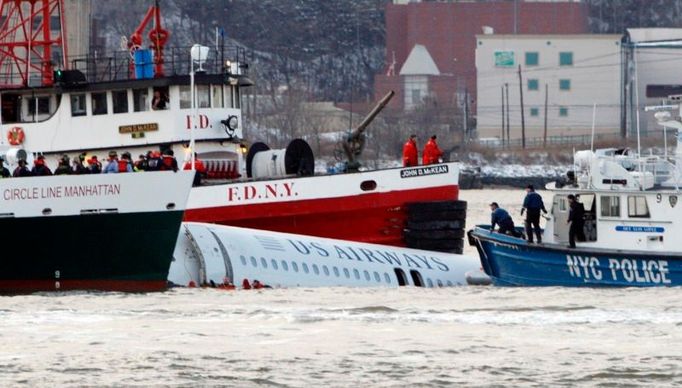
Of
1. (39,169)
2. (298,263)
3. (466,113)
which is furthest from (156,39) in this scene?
(466,113)

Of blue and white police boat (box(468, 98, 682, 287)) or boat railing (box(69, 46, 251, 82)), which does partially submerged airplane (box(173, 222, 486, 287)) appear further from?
boat railing (box(69, 46, 251, 82))

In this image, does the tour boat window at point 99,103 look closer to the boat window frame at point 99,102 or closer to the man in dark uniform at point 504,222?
the boat window frame at point 99,102

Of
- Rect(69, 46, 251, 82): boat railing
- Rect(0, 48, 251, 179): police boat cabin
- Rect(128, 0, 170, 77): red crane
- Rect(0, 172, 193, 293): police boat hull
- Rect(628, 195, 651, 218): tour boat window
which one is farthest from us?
Rect(128, 0, 170, 77): red crane

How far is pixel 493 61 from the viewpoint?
133m

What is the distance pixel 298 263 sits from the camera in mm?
42062

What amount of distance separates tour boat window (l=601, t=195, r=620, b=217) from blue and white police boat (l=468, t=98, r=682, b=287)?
0.07 feet

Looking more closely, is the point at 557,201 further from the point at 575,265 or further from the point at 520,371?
the point at 520,371

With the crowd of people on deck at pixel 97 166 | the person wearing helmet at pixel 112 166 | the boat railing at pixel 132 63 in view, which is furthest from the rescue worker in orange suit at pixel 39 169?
the boat railing at pixel 132 63

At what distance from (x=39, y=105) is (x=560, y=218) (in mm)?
13791

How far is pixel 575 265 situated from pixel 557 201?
183 cm

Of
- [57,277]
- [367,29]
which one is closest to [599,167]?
[57,277]

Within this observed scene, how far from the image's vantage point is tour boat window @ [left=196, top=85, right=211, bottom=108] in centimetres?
4885

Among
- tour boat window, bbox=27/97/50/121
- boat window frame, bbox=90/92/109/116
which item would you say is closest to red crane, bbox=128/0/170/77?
boat window frame, bbox=90/92/109/116

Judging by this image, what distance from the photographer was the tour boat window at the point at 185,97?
48344 mm
